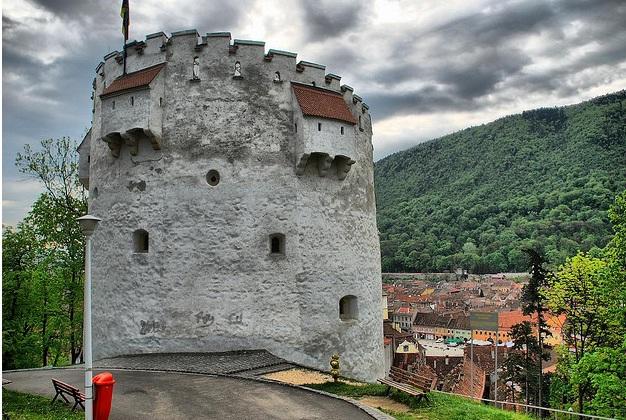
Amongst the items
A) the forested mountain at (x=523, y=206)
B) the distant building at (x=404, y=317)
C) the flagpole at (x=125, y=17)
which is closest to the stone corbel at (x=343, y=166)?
the flagpole at (x=125, y=17)

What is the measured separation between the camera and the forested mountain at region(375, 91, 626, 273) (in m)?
154

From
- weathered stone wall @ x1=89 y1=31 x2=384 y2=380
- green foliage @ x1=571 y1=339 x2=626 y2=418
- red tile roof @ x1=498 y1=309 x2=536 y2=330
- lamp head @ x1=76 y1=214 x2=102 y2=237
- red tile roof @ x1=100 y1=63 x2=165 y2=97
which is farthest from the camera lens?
red tile roof @ x1=498 y1=309 x2=536 y2=330

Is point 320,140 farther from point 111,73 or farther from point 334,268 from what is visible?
point 111,73

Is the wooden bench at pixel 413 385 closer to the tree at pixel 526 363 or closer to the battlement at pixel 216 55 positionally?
the battlement at pixel 216 55

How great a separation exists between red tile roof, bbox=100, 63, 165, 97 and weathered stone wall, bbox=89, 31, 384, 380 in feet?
1.14

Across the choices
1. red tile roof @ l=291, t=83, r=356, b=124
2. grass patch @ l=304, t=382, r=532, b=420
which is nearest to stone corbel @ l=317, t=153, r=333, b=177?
red tile roof @ l=291, t=83, r=356, b=124

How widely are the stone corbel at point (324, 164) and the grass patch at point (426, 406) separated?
280 inches

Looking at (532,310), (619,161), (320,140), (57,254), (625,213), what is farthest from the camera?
(619,161)

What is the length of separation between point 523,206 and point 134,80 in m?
171

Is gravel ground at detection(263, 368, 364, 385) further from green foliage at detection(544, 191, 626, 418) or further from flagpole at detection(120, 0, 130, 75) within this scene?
flagpole at detection(120, 0, 130, 75)

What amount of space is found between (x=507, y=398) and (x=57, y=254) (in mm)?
35492

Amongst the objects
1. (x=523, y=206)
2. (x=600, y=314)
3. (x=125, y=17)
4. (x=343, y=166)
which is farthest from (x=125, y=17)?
(x=523, y=206)

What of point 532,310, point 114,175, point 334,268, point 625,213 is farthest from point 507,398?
point 114,175

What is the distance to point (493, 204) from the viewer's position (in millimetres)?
180500
